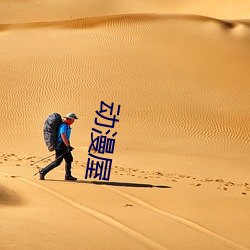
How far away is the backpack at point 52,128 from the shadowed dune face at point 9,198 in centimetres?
168

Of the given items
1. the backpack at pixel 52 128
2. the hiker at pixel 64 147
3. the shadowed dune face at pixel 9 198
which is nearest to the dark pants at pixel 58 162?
the hiker at pixel 64 147

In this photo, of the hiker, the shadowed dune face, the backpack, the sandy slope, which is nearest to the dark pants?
the hiker

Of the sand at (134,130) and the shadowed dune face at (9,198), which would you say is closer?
the sand at (134,130)

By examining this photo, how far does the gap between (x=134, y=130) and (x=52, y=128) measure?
847 cm

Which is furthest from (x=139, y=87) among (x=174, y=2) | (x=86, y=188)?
(x=174, y=2)

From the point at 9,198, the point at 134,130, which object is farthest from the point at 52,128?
the point at 134,130

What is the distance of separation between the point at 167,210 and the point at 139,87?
14135mm

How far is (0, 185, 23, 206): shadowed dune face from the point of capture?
7.17 meters

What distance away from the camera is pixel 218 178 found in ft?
40.5

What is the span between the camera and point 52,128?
9.50 meters

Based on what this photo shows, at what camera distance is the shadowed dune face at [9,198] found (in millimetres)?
7172

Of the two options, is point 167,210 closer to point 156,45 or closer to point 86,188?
point 86,188

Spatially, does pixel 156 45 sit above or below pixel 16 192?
above

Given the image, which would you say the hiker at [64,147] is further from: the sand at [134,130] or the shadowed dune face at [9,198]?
the shadowed dune face at [9,198]
